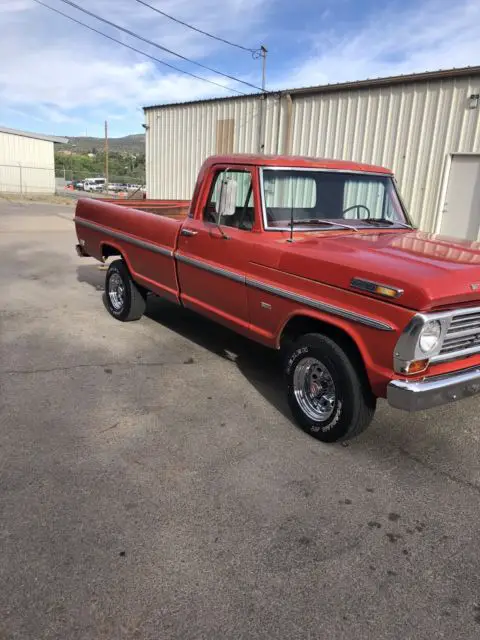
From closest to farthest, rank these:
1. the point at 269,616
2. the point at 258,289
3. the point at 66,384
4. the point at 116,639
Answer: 1. the point at 116,639
2. the point at 269,616
3. the point at 258,289
4. the point at 66,384

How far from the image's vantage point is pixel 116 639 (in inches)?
82.4

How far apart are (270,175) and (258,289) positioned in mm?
1005

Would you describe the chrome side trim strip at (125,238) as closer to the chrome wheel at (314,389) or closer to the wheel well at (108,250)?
the wheel well at (108,250)

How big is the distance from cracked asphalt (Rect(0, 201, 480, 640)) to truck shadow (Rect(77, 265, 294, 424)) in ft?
0.15

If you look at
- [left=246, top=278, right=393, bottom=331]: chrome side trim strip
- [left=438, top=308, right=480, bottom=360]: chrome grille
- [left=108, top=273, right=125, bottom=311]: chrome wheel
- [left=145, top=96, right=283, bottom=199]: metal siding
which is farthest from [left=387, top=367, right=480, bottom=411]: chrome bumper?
[left=145, top=96, right=283, bottom=199]: metal siding

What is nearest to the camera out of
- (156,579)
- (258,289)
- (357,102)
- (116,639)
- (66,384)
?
(116,639)

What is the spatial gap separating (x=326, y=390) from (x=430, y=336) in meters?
0.95

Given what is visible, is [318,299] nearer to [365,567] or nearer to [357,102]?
[365,567]

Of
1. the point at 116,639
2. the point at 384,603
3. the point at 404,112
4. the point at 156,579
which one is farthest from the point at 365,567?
the point at 404,112

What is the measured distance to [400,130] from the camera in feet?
32.7

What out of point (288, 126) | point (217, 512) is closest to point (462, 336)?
point (217, 512)

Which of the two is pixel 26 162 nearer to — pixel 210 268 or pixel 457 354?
pixel 210 268

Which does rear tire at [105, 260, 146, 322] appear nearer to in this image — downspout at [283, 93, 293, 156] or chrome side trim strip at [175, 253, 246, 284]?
chrome side trim strip at [175, 253, 246, 284]

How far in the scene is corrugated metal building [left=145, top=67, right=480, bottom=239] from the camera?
9.18 metres
